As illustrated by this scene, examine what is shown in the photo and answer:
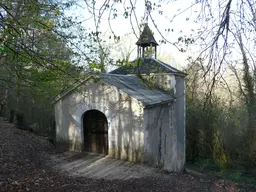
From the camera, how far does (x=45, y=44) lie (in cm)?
1041

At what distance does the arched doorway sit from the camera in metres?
9.68

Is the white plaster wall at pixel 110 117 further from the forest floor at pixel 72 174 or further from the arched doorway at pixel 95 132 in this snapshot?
the forest floor at pixel 72 174

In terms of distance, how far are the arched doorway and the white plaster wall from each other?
1.03 feet

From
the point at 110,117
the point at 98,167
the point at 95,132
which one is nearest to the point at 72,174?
the point at 98,167

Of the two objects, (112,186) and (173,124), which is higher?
(173,124)

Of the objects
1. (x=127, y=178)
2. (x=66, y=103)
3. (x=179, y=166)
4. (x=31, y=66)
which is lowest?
(x=179, y=166)

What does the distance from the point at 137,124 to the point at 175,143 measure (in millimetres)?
4541

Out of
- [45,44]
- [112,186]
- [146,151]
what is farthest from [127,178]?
[45,44]

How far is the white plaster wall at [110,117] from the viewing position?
8570mm

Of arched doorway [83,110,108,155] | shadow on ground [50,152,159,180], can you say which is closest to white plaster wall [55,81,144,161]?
arched doorway [83,110,108,155]

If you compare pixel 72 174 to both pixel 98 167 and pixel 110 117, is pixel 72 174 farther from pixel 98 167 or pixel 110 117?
pixel 110 117

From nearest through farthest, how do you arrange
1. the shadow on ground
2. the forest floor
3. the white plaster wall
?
the forest floor < the shadow on ground < the white plaster wall

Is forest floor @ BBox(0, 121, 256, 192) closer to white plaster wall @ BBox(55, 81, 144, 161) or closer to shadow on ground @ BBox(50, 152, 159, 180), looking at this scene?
shadow on ground @ BBox(50, 152, 159, 180)

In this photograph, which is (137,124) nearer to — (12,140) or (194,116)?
(12,140)
